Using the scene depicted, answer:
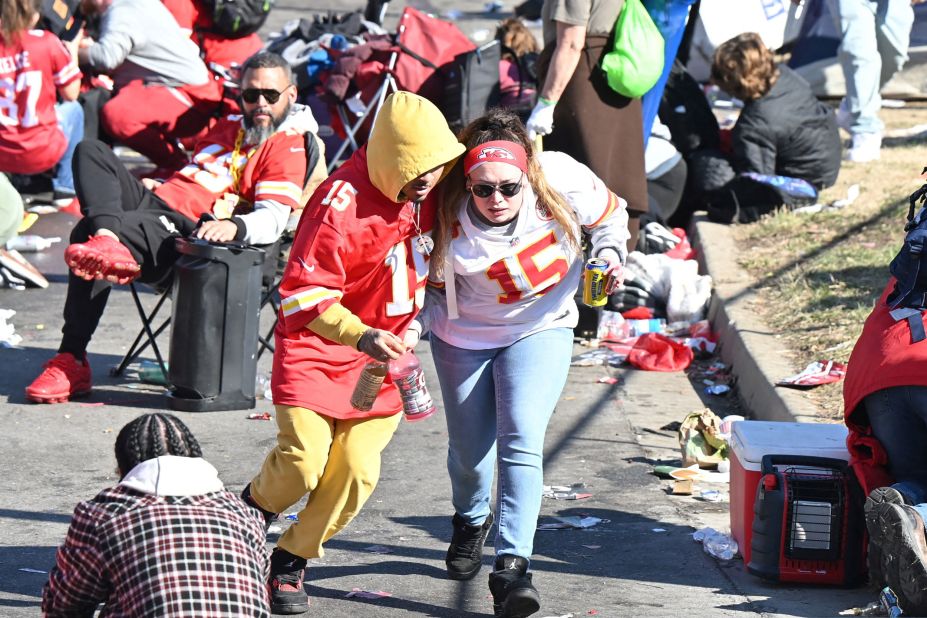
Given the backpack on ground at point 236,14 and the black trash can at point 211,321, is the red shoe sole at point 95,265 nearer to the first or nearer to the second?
the black trash can at point 211,321

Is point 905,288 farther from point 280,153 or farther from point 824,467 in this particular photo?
→ point 280,153

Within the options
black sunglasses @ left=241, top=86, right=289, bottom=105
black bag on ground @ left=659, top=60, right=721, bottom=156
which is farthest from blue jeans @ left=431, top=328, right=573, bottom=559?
black bag on ground @ left=659, top=60, right=721, bottom=156

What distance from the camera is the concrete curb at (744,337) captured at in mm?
6992

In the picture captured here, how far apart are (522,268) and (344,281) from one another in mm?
590

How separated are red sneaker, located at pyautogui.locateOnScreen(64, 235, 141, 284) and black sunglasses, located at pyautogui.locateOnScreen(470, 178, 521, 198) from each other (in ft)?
9.48

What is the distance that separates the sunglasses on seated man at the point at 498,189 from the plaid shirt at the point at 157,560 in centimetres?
166

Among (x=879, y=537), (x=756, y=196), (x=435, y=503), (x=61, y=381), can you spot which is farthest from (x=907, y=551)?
(x=756, y=196)

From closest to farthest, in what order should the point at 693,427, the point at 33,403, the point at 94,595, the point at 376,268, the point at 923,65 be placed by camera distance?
the point at 94,595, the point at 376,268, the point at 693,427, the point at 33,403, the point at 923,65

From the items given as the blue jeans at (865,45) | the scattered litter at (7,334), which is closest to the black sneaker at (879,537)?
the scattered litter at (7,334)

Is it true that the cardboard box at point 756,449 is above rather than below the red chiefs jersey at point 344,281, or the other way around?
below

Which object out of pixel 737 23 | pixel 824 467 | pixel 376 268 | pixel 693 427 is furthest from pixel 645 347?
pixel 737 23

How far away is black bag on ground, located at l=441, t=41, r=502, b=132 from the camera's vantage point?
10250 mm

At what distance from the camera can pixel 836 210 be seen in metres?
10.2

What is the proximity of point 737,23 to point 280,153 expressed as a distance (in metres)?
6.70
